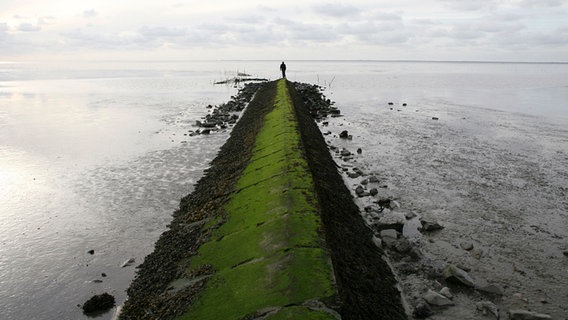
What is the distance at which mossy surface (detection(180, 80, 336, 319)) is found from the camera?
8938mm

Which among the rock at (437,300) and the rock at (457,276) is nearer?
the rock at (437,300)

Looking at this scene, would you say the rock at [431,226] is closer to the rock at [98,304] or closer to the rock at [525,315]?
the rock at [525,315]

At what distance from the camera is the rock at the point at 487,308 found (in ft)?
37.0

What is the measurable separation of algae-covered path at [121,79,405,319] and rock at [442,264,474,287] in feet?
5.29

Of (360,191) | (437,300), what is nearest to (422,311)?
(437,300)

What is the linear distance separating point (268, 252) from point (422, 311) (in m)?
4.08

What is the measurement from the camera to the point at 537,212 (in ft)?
61.2

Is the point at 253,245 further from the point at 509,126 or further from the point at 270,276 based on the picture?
the point at 509,126

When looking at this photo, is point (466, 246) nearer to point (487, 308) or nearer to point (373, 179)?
point (487, 308)

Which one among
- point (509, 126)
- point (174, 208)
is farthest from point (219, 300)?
point (509, 126)

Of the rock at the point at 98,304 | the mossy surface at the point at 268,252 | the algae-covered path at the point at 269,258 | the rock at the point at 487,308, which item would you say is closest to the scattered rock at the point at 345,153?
the algae-covered path at the point at 269,258

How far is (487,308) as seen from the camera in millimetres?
11477

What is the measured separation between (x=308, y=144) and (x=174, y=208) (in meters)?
8.36

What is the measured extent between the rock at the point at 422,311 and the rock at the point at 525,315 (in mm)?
1936
